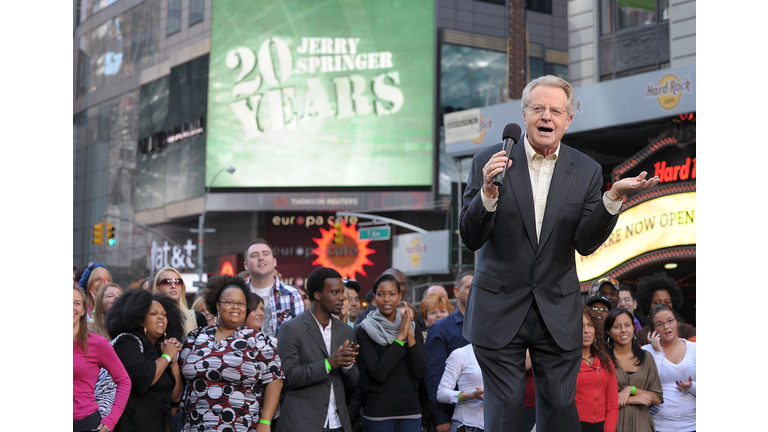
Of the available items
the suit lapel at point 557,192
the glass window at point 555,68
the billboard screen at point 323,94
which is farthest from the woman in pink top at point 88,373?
the glass window at point 555,68

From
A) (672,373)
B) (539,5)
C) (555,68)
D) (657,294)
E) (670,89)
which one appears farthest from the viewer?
(539,5)

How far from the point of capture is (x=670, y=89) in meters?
16.3

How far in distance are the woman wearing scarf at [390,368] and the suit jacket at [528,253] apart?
2831 mm

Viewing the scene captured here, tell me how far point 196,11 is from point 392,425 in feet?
147

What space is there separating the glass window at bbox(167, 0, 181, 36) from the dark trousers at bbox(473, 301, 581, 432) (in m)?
48.3

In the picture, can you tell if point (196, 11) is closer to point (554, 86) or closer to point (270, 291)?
point (270, 291)

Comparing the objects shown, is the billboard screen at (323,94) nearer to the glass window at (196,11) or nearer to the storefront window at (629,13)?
the glass window at (196,11)

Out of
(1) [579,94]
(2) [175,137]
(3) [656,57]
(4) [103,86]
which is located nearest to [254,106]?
(2) [175,137]

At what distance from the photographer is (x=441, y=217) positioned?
44.4m

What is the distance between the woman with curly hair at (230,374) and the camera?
17.4 ft

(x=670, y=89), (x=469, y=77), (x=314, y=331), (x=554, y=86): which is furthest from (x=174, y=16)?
(x=554, y=86)

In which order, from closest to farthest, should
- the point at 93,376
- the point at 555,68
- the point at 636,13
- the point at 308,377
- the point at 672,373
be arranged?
the point at 93,376, the point at 308,377, the point at 672,373, the point at 636,13, the point at 555,68

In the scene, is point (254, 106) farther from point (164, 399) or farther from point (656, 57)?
point (164, 399)

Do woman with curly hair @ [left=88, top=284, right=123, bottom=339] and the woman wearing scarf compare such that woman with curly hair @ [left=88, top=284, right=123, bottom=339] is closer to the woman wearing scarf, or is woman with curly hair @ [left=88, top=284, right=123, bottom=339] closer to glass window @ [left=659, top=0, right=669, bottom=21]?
the woman wearing scarf
